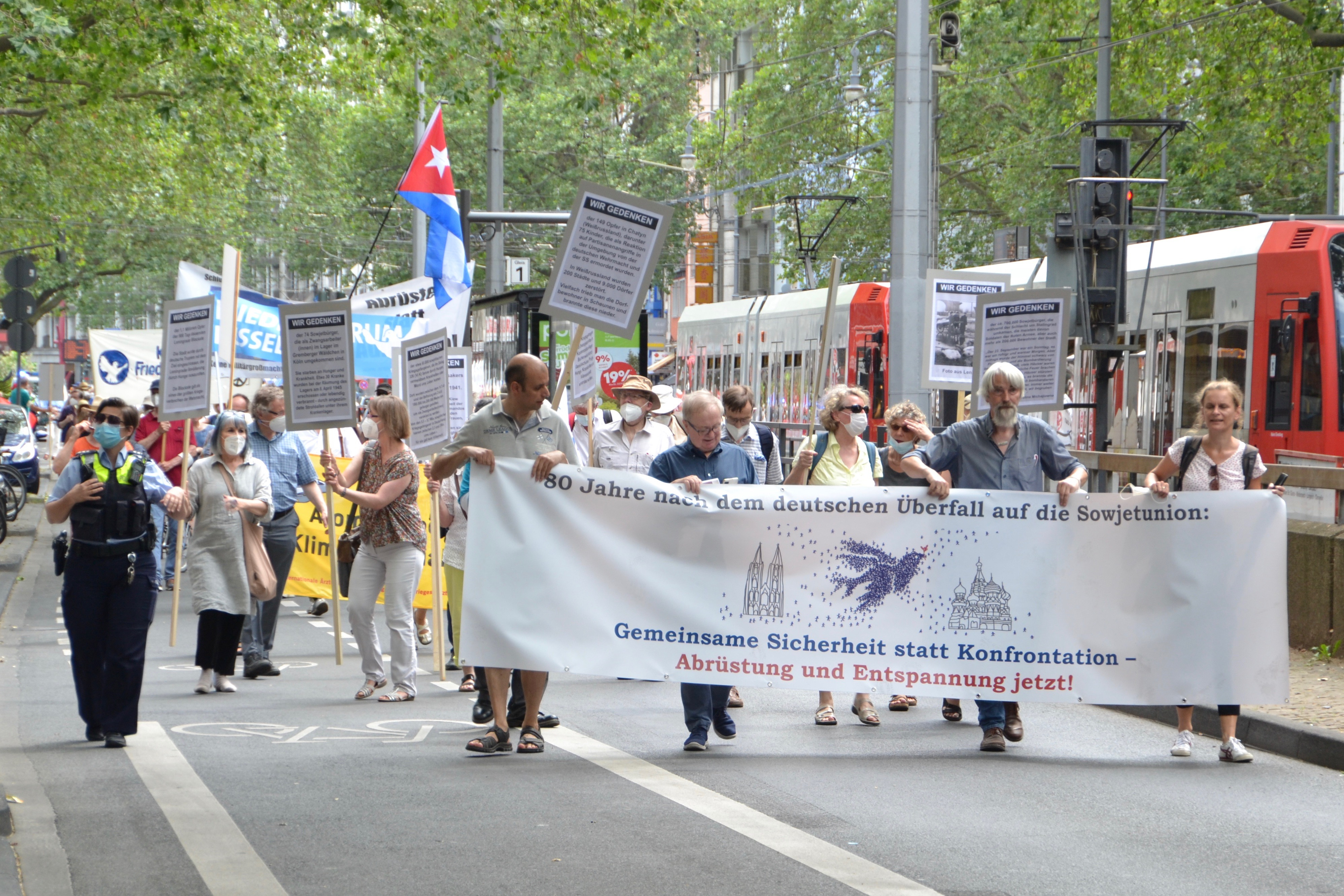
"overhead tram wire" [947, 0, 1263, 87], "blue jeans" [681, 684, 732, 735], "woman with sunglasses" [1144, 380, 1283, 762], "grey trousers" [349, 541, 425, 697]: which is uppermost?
"overhead tram wire" [947, 0, 1263, 87]

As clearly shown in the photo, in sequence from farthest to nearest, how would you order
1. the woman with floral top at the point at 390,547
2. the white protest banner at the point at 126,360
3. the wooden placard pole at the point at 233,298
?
1. the white protest banner at the point at 126,360
2. the wooden placard pole at the point at 233,298
3. the woman with floral top at the point at 390,547

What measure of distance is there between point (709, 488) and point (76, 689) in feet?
10.4

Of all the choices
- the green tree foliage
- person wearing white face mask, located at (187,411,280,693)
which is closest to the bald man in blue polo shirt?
person wearing white face mask, located at (187,411,280,693)

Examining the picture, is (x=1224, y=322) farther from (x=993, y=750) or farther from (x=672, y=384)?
(x=672, y=384)

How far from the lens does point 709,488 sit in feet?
27.5

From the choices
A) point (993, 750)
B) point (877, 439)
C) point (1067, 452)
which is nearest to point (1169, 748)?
point (993, 750)

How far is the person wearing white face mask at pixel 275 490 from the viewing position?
1125 cm

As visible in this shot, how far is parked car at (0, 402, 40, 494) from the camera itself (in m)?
29.7

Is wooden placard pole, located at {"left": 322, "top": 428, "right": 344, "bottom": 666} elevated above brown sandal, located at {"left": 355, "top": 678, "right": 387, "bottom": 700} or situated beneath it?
elevated above

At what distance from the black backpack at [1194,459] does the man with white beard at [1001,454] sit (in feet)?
1.61

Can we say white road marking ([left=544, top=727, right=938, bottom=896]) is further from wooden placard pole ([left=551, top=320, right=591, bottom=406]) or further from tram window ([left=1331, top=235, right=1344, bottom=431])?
tram window ([left=1331, top=235, right=1344, bottom=431])

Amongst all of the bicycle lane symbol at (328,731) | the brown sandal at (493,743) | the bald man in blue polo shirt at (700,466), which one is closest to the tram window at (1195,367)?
the bald man in blue polo shirt at (700,466)

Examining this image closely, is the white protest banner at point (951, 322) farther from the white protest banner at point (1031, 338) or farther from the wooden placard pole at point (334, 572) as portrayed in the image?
the wooden placard pole at point (334, 572)

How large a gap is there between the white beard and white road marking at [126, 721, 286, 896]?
394 centimetres
